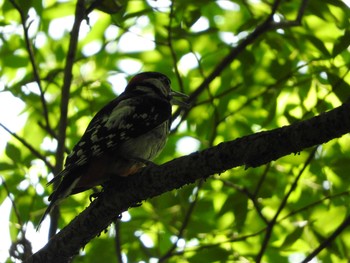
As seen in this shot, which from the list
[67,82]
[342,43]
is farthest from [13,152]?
[342,43]

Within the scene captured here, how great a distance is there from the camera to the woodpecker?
3.95m

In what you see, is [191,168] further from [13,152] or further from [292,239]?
[13,152]

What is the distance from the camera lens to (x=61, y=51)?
5.59 m

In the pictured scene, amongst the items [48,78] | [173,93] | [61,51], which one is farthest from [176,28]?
[61,51]

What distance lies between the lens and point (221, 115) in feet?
15.6

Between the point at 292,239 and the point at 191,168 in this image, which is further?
the point at 292,239

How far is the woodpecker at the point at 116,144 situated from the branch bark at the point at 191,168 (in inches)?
15.5

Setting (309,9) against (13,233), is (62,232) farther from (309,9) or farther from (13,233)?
(309,9)

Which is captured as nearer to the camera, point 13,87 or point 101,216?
point 101,216

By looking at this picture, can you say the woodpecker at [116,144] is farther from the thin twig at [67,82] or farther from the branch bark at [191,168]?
the branch bark at [191,168]

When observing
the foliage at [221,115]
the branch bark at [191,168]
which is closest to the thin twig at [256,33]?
the foliage at [221,115]

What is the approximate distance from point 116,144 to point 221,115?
3.23ft

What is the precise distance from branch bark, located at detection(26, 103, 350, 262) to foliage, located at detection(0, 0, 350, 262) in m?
0.91

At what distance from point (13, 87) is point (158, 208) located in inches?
52.9
